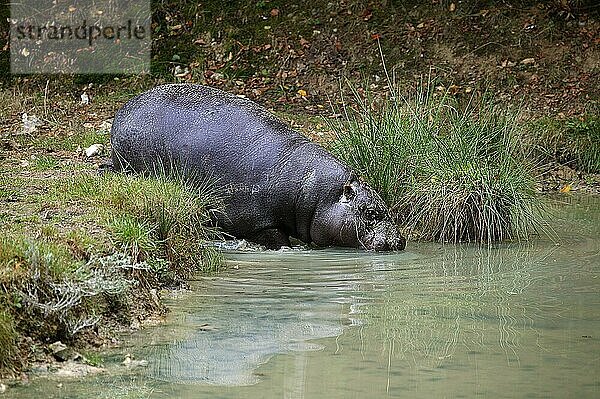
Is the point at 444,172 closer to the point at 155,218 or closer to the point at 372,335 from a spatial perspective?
the point at 155,218

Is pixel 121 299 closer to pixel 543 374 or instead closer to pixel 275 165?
pixel 543 374

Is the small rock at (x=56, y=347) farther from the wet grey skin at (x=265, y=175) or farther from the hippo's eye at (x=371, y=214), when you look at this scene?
the hippo's eye at (x=371, y=214)

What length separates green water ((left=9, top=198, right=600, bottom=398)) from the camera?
3.66 m

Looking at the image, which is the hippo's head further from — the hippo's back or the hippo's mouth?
the hippo's back

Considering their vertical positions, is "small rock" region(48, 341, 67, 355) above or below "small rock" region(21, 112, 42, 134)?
below

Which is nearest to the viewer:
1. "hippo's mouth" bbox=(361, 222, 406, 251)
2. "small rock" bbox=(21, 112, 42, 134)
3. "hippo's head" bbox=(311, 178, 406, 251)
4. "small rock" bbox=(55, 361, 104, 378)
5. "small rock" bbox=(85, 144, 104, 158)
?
"small rock" bbox=(55, 361, 104, 378)

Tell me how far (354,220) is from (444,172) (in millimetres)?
922

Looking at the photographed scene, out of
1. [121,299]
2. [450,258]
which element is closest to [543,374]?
[121,299]

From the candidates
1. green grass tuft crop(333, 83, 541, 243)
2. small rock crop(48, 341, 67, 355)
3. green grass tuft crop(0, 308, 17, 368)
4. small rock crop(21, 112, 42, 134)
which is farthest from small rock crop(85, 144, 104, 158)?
green grass tuft crop(0, 308, 17, 368)

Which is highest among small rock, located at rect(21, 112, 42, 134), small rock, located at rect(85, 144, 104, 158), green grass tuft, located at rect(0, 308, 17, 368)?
small rock, located at rect(21, 112, 42, 134)

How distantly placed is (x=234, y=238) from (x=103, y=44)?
7.88 meters

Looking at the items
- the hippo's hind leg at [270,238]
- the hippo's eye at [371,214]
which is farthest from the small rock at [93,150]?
the hippo's eye at [371,214]

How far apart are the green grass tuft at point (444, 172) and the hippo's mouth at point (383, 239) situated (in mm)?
492

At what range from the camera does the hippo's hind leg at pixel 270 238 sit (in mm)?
7844
